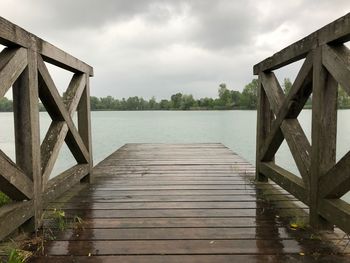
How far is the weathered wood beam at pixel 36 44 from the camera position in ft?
6.75

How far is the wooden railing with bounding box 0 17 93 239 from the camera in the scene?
2139 millimetres

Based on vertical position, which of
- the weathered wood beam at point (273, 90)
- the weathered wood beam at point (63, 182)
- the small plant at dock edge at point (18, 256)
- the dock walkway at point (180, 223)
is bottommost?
the dock walkway at point (180, 223)

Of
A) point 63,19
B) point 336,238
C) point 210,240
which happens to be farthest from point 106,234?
point 63,19

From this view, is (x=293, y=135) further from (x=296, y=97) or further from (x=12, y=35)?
(x=12, y=35)

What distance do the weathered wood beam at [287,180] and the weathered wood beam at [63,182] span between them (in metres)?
2.18

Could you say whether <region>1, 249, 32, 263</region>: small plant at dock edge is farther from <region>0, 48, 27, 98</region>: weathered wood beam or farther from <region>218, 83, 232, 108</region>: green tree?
<region>218, 83, 232, 108</region>: green tree

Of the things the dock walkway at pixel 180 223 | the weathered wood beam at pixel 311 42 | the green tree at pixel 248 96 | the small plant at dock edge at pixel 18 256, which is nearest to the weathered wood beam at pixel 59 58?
the dock walkway at pixel 180 223

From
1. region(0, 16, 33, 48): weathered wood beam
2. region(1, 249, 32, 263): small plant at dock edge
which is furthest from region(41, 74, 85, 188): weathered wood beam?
region(0, 16, 33, 48): weathered wood beam

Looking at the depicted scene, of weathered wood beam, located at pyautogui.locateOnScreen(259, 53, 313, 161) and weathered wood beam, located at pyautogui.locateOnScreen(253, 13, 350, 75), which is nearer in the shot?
weathered wood beam, located at pyautogui.locateOnScreen(253, 13, 350, 75)

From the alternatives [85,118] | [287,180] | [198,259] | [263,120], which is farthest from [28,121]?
[263,120]

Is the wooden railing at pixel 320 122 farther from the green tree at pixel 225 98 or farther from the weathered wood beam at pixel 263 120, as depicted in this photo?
the green tree at pixel 225 98

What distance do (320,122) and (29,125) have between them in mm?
A: 2169

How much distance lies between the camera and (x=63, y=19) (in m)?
11.9

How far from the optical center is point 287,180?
315 cm
